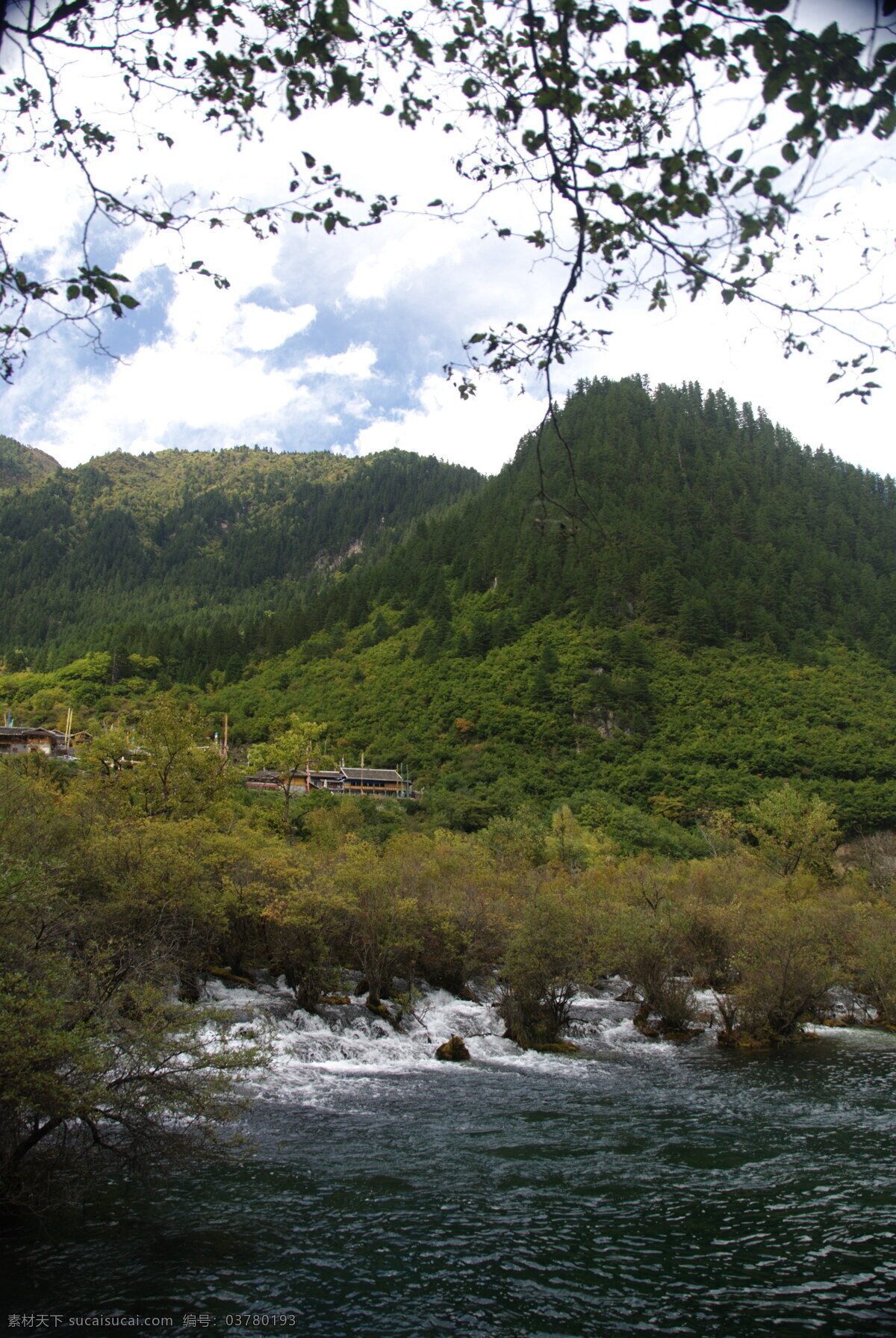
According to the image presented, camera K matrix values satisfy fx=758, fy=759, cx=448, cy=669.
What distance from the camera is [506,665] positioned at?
108 metres

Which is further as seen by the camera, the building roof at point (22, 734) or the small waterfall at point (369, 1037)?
the building roof at point (22, 734)

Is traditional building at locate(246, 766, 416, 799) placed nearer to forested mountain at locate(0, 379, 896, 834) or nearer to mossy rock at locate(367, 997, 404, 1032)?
forested mountain at locate(0, 379, 896, 834)

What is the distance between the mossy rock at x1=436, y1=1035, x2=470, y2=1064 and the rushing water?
152 inches

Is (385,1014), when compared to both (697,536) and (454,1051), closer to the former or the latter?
(454,1051)

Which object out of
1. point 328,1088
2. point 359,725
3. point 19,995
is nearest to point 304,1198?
point 19,995

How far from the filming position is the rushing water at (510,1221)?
9.26 m

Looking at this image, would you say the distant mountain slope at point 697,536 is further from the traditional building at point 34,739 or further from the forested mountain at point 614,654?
Answer: the traditional building at point 34,739

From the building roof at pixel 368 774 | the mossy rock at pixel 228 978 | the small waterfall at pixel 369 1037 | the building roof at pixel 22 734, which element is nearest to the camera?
the small waterfall at pixel 369 1037

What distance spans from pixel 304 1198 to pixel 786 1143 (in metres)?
10.2

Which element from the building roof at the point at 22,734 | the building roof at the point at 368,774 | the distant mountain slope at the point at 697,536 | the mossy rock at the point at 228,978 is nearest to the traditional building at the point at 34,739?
the building roof at the point at 22,734

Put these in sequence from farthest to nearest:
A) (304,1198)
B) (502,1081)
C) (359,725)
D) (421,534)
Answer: (421,534) → (359,725) → (502,1081) → (304,1198)

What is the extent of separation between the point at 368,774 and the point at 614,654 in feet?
128

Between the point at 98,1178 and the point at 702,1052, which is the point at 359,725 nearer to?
the point at 702,1052

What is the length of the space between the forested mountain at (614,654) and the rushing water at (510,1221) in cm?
5471
